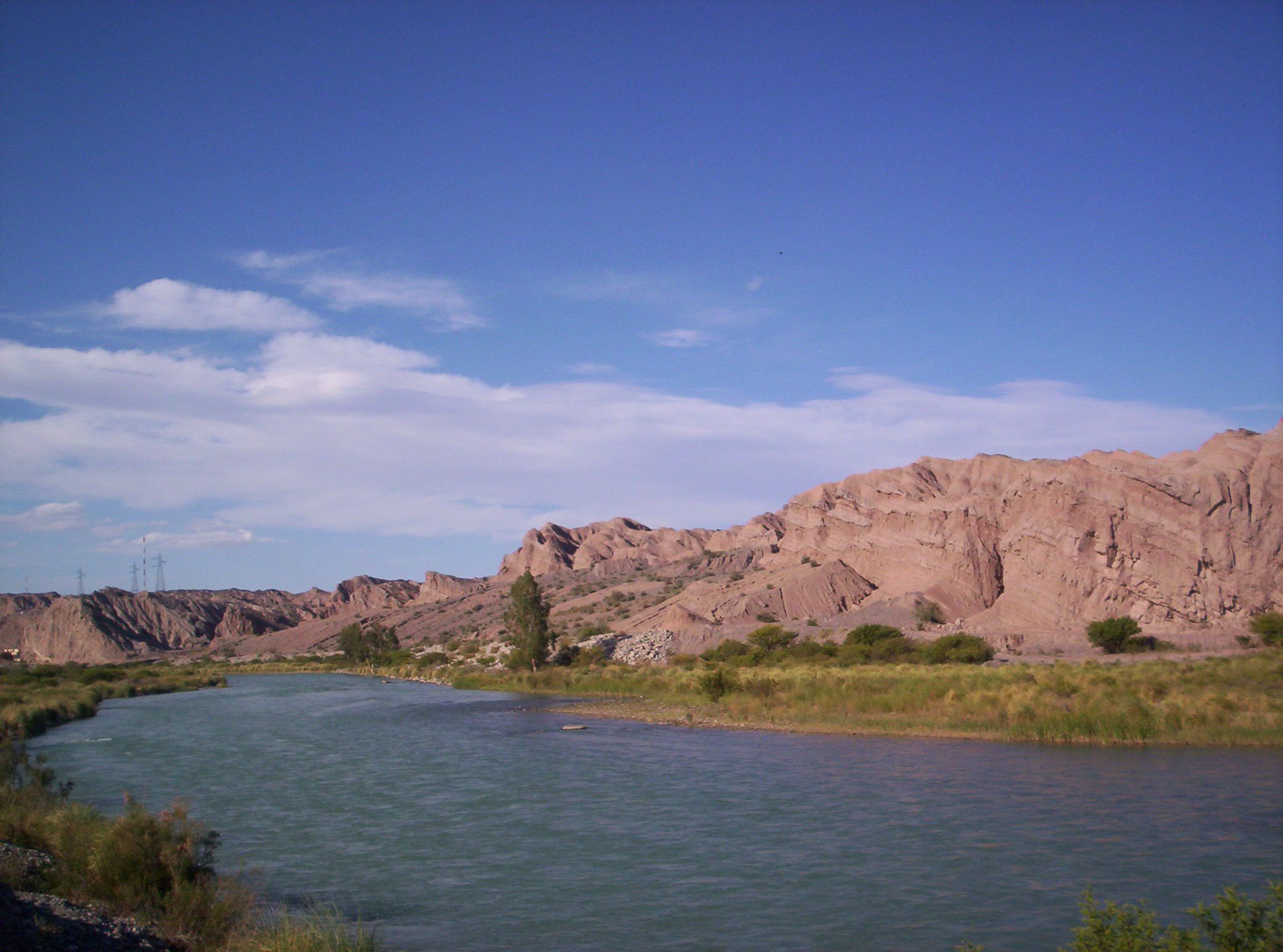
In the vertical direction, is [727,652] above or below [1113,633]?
below

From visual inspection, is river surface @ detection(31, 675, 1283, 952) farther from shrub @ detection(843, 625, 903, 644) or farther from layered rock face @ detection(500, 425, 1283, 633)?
layered rock face @ detection(500, 425, 1283, 633)

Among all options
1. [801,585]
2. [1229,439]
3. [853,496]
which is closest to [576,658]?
[801,585]

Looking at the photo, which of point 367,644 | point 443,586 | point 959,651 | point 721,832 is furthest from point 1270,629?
point 443,586

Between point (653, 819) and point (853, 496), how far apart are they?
210 feet

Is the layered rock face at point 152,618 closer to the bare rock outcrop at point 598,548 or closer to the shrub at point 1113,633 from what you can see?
the bare rock outcrop at point 598,548

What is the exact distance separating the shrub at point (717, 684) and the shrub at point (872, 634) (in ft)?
51.1

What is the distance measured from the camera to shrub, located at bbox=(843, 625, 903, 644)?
51938 millimetres

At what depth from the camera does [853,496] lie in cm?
7981

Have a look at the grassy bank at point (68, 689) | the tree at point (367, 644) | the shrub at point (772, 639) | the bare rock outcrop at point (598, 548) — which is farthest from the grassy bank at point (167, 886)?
the bare rock outcrop at point (598, 548)

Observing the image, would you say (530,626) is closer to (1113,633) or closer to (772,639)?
(772,639)

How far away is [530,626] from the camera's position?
61281 millimetres

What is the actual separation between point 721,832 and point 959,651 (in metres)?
30.4

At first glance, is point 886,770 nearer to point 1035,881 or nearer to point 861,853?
point 861,853

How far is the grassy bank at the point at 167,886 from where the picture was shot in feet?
32.2
